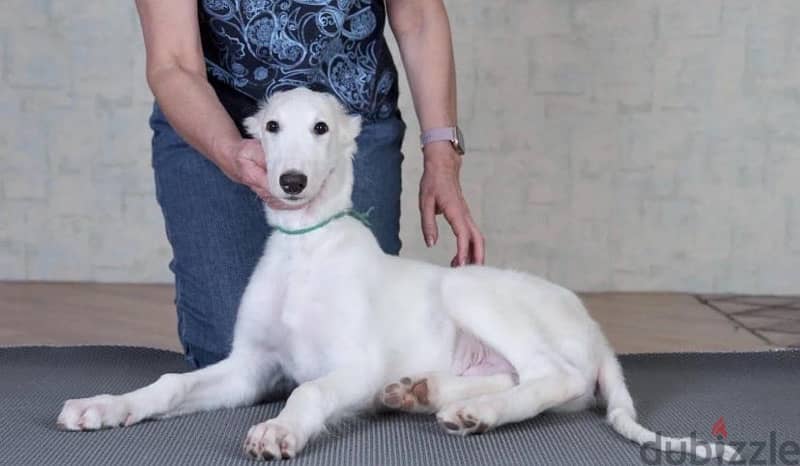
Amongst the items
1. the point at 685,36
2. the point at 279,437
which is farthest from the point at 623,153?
the point at 279,437

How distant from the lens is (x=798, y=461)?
5.11 feet

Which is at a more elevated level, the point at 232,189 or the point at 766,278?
the point at 232,189

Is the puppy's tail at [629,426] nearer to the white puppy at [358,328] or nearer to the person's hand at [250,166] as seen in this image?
the white puppy at [358,328]

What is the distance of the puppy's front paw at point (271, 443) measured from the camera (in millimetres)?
1438

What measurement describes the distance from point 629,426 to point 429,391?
299 mm

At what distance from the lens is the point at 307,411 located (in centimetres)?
152

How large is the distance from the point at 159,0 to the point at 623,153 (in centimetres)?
250

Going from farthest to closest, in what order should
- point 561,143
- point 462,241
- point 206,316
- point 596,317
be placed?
point 561,143, point 596,317, point 206,316, point 462,241

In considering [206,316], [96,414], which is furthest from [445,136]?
[96,414]

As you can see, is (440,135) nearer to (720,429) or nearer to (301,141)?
(301,141)

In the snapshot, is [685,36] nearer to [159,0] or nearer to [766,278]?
[766,278]

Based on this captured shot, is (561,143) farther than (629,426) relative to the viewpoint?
Yes

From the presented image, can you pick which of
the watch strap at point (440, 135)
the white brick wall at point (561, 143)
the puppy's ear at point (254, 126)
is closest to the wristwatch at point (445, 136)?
the watch strap at point (440, 135)

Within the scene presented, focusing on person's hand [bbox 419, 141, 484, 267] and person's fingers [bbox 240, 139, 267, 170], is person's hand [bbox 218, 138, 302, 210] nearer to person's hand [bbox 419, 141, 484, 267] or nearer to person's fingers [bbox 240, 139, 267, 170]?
person's fingers [bbox 240, 139, 267, 170]
